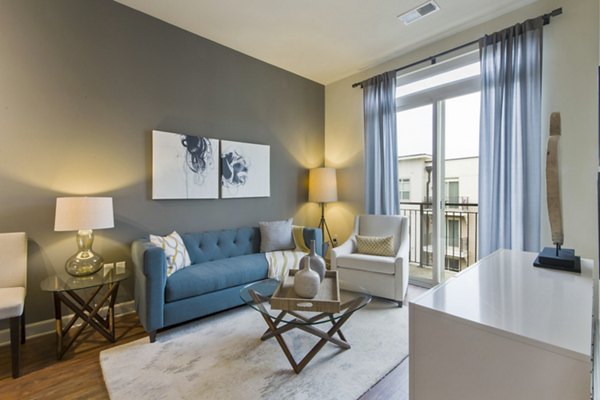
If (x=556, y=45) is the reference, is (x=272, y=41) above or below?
above

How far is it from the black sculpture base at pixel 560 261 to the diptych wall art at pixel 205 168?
3.05 metres

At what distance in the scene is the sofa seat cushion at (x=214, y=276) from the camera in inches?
95.5

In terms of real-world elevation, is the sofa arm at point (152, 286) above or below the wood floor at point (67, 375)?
above

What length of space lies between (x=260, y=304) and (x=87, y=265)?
153 cm

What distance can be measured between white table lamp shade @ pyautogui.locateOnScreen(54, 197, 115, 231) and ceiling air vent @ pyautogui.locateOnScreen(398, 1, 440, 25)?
3.41 metres

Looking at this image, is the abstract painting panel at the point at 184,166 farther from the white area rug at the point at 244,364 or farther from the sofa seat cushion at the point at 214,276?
the white area rug at the point at 244,364

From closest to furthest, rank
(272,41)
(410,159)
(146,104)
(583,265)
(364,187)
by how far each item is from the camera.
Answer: (583,265)
(146,104)
(272,41)
(410,159)
(364,187)

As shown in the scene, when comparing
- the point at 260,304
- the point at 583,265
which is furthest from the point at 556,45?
the point at 260,304

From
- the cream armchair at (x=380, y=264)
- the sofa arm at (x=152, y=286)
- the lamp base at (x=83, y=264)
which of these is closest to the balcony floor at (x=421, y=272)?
the cream armchair at (x=380, y=264)

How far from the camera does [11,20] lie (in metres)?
2.33

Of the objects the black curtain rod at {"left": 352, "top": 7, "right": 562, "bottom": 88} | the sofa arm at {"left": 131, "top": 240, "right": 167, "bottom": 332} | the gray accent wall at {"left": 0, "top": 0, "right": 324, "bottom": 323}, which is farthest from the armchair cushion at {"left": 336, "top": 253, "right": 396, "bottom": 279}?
the black curtain rod at {"left": 352, "top": 7, "right": 562, "bottom": 88}

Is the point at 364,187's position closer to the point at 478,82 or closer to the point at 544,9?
the point at 478,82

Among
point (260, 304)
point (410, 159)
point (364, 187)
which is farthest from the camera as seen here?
point (364, 187)

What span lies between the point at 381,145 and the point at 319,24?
5.54 ft
